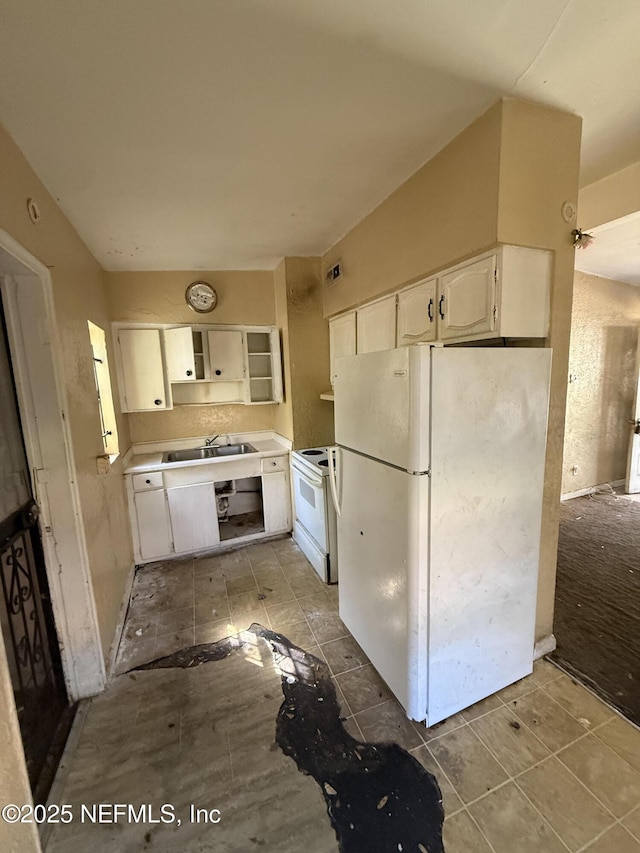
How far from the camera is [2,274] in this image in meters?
1.44

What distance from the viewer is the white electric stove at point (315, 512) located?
8.36ft

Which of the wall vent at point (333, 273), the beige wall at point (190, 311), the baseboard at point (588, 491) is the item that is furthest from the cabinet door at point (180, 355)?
the baseboard at point (588, 491)

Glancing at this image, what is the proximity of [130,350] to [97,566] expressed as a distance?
1.85 meters

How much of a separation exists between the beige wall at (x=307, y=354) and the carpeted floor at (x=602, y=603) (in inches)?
84.4

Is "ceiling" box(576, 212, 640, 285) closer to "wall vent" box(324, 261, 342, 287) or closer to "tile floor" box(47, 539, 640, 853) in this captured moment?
→ "wall vent" box(324, 261, 342, 287)

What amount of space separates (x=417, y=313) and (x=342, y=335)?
102 centimetres

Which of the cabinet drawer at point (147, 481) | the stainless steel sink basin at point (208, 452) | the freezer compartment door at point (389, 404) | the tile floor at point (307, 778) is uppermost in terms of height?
the freezer compartment door at point (389, 404)

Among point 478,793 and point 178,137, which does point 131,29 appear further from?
point 478,793

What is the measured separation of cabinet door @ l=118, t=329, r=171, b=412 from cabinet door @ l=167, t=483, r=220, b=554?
2.61ft

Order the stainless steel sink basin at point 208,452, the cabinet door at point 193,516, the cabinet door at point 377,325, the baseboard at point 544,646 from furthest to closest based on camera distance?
the stainless steel sink basin at point 208,452, the cabinet door at point 193,516, the cabinet door at point 377,325, the baseboard at point 544,646

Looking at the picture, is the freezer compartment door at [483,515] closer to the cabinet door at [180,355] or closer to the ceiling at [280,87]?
the ceiling at [280,87]

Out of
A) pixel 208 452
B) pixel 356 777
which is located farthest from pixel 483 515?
pixel 208 452

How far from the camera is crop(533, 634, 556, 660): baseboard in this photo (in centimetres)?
183

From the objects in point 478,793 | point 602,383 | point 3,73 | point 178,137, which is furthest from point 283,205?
point 602,383
